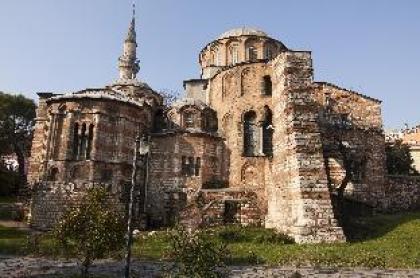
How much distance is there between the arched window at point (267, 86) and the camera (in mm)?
26938

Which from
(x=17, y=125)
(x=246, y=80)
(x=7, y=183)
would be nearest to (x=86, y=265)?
(x=246, y=80)

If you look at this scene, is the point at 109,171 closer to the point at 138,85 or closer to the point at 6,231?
the point at 6,231

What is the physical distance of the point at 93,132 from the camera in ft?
79.7

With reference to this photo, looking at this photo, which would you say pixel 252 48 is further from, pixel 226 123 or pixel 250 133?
pixel 250 133

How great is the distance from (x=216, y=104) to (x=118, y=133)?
24.6 feet

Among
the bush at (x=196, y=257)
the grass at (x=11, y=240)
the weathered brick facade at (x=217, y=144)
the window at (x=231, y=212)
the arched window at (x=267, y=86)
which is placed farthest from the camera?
the arched window at (x=267, y=86)

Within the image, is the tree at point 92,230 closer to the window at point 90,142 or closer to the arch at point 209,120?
the window at point 90,142

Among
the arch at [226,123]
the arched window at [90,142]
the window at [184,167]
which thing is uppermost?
the arch at [226,123]

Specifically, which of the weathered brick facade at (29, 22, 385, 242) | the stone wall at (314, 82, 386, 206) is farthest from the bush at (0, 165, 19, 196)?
the stone wall at (314, 82, 386, 206)

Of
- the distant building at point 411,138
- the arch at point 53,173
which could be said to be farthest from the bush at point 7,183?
the distant building at point 411,138

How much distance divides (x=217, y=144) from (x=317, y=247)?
1380cm

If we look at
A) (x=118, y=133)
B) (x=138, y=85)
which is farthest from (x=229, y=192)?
(x=138, y=85)

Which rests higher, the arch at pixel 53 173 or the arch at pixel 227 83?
the arch at pixel 227 83

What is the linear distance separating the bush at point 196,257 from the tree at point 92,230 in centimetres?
244
